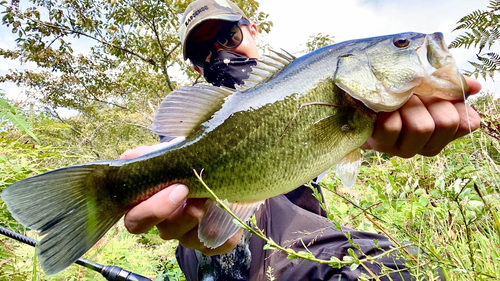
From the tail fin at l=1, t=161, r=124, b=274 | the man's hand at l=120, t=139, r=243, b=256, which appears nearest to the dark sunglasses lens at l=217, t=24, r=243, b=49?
the man's hand at l=120, t=139, r=243, b=256

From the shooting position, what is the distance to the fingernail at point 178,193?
1053 millimetres

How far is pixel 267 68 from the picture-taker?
1168mm

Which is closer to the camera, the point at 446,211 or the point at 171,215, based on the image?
the point at 171,215

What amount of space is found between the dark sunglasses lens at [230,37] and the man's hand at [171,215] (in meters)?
1.64

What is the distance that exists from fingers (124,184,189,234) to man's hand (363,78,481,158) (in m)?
0.83

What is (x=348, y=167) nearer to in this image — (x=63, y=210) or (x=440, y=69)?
(x=440, y=69)

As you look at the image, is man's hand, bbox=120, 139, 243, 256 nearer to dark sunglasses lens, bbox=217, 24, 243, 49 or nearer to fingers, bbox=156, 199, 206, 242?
fingers, bbox=156, 199, 206, 242

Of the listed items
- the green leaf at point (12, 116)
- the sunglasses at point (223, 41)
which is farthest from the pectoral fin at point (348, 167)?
the green leaf at point (12, 116)

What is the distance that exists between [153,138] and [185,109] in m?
9.51

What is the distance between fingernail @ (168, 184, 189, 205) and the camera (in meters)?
1.05

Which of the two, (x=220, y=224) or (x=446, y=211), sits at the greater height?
(x=220, y=224)

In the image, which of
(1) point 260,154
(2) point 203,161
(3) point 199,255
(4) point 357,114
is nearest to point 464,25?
(4) point 357,114

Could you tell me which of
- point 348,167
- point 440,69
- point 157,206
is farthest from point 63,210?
point 440,69

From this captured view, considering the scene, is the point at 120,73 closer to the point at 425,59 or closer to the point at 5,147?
the point at 5,147
